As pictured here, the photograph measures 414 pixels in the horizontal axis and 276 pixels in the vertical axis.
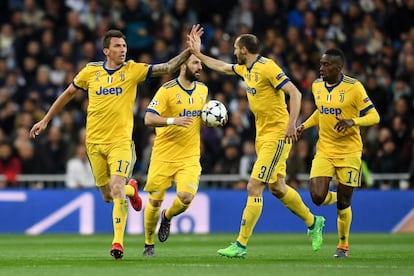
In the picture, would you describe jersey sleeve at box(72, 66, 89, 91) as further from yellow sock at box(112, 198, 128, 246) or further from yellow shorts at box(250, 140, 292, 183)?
yellow shorts at box(250, 140, 292, 183)

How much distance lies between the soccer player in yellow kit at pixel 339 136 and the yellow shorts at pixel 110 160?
2.23 metres

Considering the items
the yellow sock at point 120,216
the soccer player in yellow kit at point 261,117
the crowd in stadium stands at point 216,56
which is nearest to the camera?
the yellow sock at point 120,216

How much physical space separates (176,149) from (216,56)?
915 cm

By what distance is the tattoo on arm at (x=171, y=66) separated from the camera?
13664mm

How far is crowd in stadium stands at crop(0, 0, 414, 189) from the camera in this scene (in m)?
22.2

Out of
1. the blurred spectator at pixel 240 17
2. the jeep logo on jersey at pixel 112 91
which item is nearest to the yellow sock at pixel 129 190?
the jeep logo on jersey at pixel 112 91

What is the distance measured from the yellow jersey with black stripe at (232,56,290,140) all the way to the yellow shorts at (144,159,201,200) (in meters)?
1.05

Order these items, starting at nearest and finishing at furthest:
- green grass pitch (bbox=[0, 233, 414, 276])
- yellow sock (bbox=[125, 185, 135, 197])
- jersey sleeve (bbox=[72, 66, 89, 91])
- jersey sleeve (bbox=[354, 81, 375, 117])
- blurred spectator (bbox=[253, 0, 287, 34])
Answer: green grass pitch (bbox=[0, 233, 414, 276]) < jersey sleeve (bbox=[72, 66, 89, 91]) < jersey sleeve (bbox=[354, 81, 375, 117]) < yellow sock (bbox=[125, 185, 135, 197]) < blurred spectator (bbox=[253, 0, 287, 34])

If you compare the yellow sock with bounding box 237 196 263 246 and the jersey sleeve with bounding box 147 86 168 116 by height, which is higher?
the jersey sleeve with bounding box 147 86 168 116

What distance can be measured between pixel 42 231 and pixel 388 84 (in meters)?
7.95

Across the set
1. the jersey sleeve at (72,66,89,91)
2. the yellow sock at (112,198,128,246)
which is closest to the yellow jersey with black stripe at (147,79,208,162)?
the jersey sleeve at (72,66,89,91)

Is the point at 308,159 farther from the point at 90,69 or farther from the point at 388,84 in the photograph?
the point at 90,69

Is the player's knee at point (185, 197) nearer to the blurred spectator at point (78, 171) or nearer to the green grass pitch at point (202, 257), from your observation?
the green grass pitch at point (202, 257)

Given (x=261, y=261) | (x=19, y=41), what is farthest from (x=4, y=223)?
(x=261, y=261)
